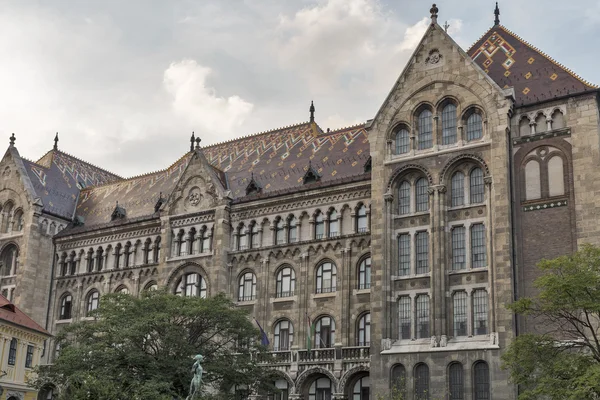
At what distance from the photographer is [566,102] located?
155ft

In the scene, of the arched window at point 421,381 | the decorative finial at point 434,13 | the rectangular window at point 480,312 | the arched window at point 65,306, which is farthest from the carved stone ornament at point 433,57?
the arched window at point 65,306

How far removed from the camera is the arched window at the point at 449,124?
5000 centimetres

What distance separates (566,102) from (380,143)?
1134cm

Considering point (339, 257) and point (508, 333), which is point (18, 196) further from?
point (508, 333)

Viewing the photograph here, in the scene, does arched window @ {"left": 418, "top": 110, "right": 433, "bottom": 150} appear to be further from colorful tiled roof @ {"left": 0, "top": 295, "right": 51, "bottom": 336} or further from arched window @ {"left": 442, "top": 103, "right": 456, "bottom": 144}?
colorful tiled roof @ {"left": 0, "top": 295, "right": 51, "bottom": 336}

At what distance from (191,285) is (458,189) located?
2157 cm

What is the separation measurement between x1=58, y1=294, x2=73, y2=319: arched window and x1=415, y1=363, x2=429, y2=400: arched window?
107ft

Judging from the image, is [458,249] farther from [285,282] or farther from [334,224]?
[285,282]

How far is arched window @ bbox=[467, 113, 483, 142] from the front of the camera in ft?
161

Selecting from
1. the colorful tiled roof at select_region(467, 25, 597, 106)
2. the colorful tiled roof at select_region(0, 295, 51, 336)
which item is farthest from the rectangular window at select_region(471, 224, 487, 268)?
the colorful tiled roof at select_region(0, 295, 51, 336)

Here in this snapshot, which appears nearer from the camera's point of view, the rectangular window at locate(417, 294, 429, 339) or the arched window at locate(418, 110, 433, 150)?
the rectangular window at locate(417, 294, 429, 339)

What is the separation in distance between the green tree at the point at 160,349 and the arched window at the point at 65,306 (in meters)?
18.5

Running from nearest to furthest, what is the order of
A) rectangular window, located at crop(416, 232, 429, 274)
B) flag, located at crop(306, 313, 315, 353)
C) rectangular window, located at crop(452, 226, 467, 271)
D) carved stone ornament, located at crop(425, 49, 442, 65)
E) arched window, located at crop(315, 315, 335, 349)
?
rectangular window, located at crop(452, 226, 467, 271)
rectangular window, located at crop(416, 232, 429, 274)
carved stone ornament, located at crop(425, 49, 442, 65)
flag, located at crop(306, 313, 315, 353)
arched window, located at crop(315, 315, 335, 349)

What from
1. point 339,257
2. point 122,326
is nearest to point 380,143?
point 339,257
